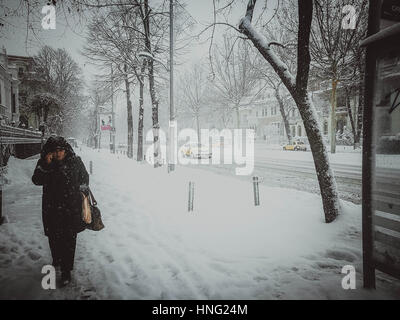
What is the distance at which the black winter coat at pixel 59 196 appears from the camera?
10.9ft

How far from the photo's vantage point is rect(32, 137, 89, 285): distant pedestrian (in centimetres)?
333

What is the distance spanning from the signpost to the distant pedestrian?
393 centimetres

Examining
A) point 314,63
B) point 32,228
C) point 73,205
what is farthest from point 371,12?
point 314,63

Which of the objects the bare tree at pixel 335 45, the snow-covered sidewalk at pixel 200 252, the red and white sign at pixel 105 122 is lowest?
the snow-covered sidewalk at pixel 200 252

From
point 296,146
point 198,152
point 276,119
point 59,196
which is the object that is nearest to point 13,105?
point 198,152

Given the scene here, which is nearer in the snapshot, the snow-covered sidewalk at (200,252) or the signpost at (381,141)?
the signpost at (381,141)

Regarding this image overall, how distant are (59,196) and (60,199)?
0.04 metres

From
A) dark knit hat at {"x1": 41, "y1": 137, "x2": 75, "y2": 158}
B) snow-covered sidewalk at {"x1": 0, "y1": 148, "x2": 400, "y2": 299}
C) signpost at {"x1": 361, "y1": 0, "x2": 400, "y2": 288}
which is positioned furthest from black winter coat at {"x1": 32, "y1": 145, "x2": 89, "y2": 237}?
signpost at {"x1": 361, "y1": 0, "x2": 400, "y2": 288}

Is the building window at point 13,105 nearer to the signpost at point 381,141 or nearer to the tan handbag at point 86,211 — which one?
the tan handbag at point 86,211

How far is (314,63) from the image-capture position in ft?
66.6

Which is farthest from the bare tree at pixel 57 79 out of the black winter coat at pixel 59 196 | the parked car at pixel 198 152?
the black winter coat at pixel 59 196

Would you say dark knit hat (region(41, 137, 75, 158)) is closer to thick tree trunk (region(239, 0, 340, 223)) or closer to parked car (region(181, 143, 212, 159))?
thick tree trunk (region(239, 0, 340, 223))
